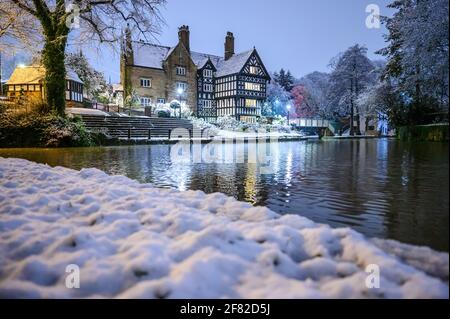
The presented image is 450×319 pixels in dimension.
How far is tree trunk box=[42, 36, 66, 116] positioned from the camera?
19.9m

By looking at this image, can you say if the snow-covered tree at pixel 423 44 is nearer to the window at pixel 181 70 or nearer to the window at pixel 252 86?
the window at pixel 252 86

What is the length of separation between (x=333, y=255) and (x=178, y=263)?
138cm

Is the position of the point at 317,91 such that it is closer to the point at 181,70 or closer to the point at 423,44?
the point at 181,70

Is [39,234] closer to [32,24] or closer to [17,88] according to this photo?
[32,24]

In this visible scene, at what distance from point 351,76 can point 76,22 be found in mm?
40927

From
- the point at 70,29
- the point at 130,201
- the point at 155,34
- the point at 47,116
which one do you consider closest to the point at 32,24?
the point at 70,29

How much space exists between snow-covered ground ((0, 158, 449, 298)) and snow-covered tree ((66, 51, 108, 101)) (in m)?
46.2

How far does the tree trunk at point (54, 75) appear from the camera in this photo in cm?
1992

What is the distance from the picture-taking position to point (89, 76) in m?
46.8

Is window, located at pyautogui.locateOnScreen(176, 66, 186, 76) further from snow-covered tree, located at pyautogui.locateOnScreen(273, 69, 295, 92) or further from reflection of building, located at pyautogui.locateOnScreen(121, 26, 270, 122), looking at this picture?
snow-covered tree, located at pyautogui.locateOnScreen(273, 69, 295, 92)

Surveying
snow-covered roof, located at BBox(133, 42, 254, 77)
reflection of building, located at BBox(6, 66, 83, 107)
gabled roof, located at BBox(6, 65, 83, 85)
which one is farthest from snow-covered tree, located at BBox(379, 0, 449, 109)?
gabled roof, located at BBox(6, 65, 83, 85)

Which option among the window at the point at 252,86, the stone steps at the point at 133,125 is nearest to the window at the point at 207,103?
the window at the point at 252,86

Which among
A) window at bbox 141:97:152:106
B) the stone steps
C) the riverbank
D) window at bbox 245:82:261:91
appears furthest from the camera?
window at bbox 245:82:261:91
